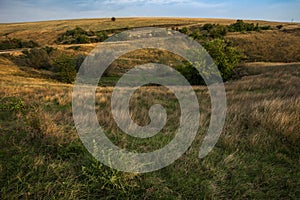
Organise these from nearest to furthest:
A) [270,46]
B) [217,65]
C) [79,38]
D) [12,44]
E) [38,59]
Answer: [217,65] → [38,59] → [270,46] → [12,44] → [79,38]

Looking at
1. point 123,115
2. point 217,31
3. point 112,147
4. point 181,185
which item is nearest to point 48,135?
point 112,147

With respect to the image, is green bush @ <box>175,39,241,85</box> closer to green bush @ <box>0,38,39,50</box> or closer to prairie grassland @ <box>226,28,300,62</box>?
prairie grassland @ <box>226,28,300,62</box>

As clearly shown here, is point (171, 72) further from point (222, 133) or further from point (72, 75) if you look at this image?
point (222, 133)

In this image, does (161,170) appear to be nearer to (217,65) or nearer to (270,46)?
(217,65)

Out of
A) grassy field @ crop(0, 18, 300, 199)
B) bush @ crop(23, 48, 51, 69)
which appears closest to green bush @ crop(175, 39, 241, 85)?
grassy field @ crop(0, 18, 300, 199)

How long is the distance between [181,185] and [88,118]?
3.28 m

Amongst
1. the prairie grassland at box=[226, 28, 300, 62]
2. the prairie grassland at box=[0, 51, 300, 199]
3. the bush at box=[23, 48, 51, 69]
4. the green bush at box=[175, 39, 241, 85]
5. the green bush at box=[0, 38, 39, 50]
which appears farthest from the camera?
the green bush at box=[0, 38, 39, 50]

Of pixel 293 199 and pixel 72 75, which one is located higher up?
pixel 293 199

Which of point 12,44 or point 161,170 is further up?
point 12,44

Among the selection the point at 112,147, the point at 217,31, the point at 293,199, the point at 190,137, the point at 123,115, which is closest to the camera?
the point at 293,199

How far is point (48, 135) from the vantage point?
4520mm

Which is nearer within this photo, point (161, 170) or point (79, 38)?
point (161, 170)

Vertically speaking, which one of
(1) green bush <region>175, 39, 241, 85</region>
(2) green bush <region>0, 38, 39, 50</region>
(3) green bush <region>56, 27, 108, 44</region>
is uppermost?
(3) green bush <region>56, 27, 108, 44</region>

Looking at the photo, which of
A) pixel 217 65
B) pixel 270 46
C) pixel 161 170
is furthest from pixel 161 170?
pixel 270 46
